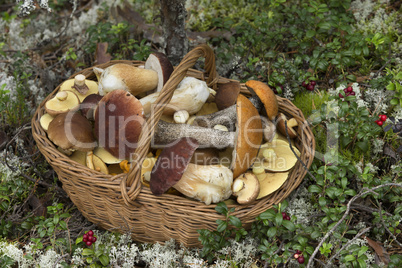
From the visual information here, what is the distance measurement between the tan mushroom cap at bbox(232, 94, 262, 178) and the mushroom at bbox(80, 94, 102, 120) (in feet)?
3.40

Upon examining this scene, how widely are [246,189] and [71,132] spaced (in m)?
1.18

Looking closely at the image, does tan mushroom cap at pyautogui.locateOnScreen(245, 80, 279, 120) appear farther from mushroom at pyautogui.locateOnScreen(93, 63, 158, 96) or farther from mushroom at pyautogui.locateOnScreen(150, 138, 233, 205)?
mushroom at pyautogui.locateOnScreen(93, 63, 158, 96)

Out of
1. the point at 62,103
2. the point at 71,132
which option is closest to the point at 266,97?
the point at 71,132

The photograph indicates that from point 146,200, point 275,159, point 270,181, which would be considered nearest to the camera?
point 146,200

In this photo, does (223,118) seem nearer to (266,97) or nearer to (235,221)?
(266,97)

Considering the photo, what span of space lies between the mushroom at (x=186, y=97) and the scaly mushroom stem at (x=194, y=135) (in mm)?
146

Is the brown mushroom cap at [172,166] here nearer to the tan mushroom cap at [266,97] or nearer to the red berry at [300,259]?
the tan mushroom cap at [266,97]

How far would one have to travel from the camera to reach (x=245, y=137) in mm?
2260

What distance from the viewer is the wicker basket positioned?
2.21 meters

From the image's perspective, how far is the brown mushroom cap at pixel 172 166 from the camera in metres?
2.10

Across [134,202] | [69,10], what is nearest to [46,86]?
[69,10]

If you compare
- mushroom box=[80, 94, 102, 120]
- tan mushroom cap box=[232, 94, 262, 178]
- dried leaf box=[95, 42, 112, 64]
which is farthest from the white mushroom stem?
dried leaf box=[95, 42, 112, 64]

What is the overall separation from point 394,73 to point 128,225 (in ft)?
7.73

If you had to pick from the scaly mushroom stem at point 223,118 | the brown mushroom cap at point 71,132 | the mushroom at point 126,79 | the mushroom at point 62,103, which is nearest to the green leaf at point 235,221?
the scaly mushroom stem at point 223,118
